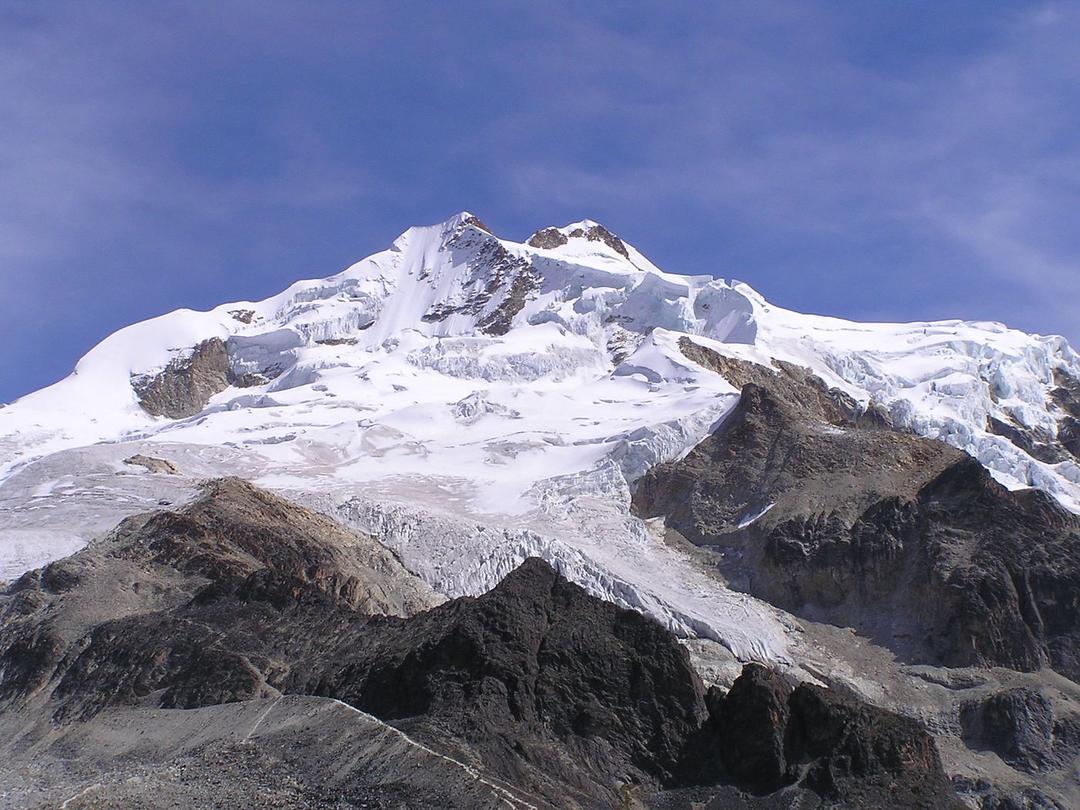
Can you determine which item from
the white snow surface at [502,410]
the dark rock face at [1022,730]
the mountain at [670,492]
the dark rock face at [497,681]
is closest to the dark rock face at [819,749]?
the dark rock face at [497,681]

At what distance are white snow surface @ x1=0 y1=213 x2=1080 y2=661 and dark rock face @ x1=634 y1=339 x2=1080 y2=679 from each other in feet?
14.1

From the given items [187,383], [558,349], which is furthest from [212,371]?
[558,349]

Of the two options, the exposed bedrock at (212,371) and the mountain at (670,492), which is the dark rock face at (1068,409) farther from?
the exposed bedrock at (212,371)

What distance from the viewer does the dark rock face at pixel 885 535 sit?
8819cm

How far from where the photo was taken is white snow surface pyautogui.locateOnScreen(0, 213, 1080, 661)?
9500 centimetres

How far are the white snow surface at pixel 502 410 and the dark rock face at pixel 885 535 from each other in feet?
14.1

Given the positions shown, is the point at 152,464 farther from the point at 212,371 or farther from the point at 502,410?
the point at 212,371

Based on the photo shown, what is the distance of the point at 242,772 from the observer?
47594mm

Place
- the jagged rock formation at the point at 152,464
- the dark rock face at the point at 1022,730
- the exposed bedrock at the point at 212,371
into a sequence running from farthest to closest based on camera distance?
1. the exposed bedrock at the point at 212,371
2. the jagged rock formation at the point at 152,464
3. the dark rock face at the point at 1022,730

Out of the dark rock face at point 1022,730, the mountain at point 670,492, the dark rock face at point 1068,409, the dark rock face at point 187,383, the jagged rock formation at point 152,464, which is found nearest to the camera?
the dark rock face at point 1022,730

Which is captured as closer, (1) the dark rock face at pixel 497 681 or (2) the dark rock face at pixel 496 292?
(1) the dark rock face at pixel 497 681

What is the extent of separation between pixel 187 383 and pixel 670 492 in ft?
270

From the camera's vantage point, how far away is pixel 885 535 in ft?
312

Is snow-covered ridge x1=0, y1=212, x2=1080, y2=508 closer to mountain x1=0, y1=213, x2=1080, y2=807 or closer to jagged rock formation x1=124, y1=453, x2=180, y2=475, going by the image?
mountain x1=0, y1=213, x2=1080, y2=807
